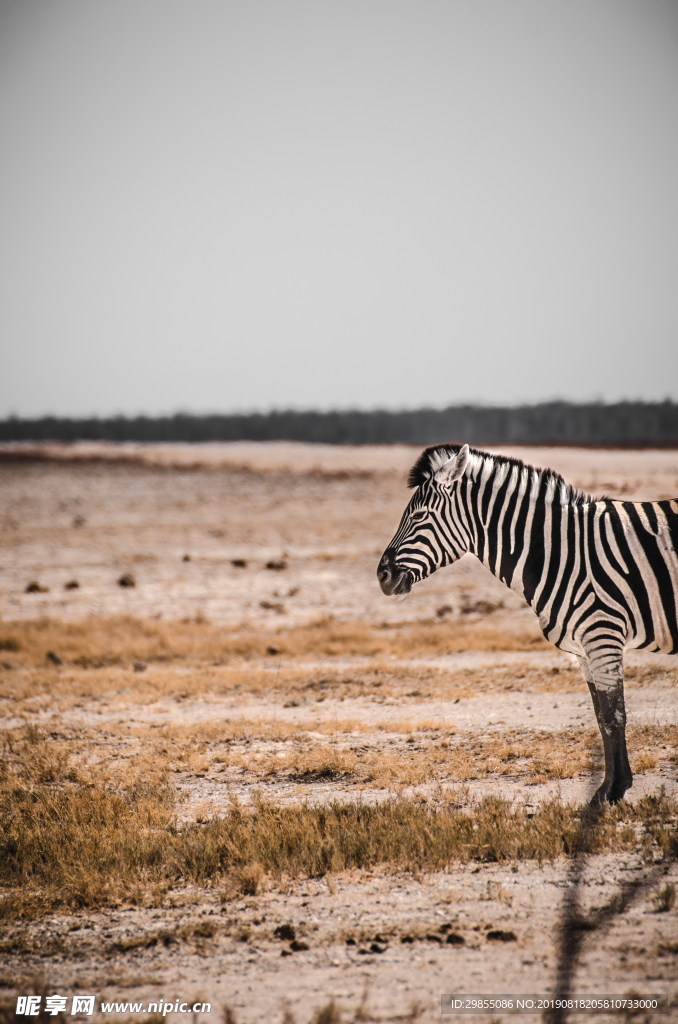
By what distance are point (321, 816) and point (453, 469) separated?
118 inches

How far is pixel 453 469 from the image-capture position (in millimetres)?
6523

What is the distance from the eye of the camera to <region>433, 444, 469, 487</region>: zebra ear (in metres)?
6.43

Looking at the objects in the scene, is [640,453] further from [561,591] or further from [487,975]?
[487,975]

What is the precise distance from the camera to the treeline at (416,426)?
44.8 m

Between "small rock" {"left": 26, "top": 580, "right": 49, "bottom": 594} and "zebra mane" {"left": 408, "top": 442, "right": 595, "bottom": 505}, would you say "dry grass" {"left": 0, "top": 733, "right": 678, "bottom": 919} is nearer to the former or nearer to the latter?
"zebra mane" {"left": 408, "top": 442, "right": 595, "bottom": 505}

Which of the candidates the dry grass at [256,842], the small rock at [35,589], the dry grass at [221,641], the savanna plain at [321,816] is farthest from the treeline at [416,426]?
the dry grass at [256,842]

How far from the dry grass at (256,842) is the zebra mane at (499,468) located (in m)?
2.48

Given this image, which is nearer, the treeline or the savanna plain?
the savanna plain

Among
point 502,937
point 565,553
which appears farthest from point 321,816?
point 565,553

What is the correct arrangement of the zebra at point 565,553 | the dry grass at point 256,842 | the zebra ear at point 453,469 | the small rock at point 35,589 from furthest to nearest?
1. the small rock at point 35,589
2. the zebra ear at point 453,469
3. the zebra at point 565,553
4. the dry grass at point 256,842

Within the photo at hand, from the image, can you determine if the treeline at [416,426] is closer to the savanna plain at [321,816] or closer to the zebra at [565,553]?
the savanna plain at [321,816]

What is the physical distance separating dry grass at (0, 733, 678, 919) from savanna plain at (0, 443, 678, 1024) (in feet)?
0.07

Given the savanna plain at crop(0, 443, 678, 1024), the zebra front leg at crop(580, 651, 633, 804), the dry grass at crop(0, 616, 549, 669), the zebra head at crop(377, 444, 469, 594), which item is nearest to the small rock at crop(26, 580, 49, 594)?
the savanna plain at crop(0, 443, 678, 1024)

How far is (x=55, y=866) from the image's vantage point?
5867 mm
